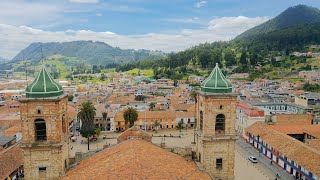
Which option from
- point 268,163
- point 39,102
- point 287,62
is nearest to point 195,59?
point 287,62

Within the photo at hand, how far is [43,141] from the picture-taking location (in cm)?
2273

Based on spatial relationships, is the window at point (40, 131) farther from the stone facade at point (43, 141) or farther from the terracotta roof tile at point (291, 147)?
the terracotta roof tile at point (291, 147)

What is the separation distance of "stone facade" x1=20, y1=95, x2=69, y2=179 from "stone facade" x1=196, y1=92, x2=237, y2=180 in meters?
11.5

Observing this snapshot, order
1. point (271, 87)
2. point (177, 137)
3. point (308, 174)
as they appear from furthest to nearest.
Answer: point (271, 87) < point (177, 137) < point (308, 174)

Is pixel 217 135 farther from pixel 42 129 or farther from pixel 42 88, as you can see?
pixel 42 88

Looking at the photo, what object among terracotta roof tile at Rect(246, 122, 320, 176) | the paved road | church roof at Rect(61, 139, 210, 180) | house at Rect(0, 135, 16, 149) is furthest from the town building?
house at Rect(0, 135, 16, 149)

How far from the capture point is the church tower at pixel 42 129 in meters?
22.3

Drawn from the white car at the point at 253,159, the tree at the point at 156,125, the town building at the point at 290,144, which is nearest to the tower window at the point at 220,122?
the town building at the point at 290,144

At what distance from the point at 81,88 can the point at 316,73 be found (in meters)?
121

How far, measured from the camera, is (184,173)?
798 inches

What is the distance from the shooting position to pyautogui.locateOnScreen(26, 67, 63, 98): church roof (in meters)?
22.3

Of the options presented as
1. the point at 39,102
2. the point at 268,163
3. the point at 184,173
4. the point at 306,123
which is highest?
the point at 39,102

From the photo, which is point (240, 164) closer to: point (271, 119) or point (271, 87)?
point (271, 119)

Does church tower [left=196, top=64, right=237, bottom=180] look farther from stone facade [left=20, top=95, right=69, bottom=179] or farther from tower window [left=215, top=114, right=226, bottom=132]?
stone facade [left=20, top=95, right=69, bottom=179]
